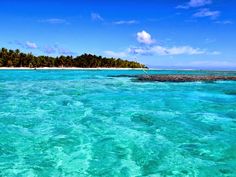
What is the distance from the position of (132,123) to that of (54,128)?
5.31 m

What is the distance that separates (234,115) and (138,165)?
15.2m

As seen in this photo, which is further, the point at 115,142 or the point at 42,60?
the point at 42,60

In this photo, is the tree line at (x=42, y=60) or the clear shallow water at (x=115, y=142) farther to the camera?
the tree line at (x=42, y=60)

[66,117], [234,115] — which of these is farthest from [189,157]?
[234,115]

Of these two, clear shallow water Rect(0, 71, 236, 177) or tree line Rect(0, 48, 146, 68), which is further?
tree line Rect(0, 48, 146, 68)

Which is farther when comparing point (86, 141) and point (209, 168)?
point (86, 141)

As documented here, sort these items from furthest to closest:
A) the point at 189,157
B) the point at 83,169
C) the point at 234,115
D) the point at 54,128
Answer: the point at 234,115
the point at 54,128
the point at 189,157
the point at 83,169

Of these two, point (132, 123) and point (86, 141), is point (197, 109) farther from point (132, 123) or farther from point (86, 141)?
point (86, 141)

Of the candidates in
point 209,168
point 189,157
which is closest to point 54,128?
point 189,157

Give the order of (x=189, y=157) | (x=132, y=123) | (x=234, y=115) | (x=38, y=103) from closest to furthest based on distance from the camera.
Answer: (x=189, y=157), (x=132, y=123), (x=234, y=115), (x=38, y=103)

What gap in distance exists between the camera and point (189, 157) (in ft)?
48.0

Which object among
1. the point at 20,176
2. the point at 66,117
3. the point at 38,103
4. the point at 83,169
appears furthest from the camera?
the point at 38,103

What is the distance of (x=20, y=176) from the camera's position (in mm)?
12078

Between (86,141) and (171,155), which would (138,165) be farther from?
(86,141)
